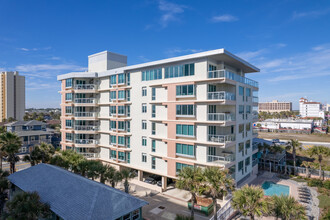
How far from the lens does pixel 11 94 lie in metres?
114

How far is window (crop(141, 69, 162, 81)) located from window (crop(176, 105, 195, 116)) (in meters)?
6.13

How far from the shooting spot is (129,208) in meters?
17.5

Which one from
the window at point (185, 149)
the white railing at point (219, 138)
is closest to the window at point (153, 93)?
the window at point (185, 149)

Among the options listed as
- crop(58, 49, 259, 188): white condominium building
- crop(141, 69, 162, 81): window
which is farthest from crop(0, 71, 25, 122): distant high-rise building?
crop(141, 69, 162, 81): window

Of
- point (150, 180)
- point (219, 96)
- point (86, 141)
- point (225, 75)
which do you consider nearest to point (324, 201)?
point (219, 96)

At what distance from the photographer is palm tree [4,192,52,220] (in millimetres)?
15469

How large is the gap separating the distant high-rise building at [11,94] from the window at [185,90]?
124214 mm

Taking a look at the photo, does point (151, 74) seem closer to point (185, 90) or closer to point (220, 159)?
point (185, 90)

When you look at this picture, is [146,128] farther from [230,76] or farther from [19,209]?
[19,209]

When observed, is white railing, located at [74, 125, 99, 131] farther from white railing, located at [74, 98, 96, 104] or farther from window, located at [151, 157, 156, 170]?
window, located at [151, 157, 156, 170]

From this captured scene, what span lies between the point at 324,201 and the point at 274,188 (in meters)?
6.61

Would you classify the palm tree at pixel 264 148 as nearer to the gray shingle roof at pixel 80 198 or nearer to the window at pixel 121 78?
the window at pixel 121 78

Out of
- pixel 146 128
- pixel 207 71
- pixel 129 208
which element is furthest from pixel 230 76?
pixel 129 208

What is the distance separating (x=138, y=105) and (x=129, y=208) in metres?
18.5
